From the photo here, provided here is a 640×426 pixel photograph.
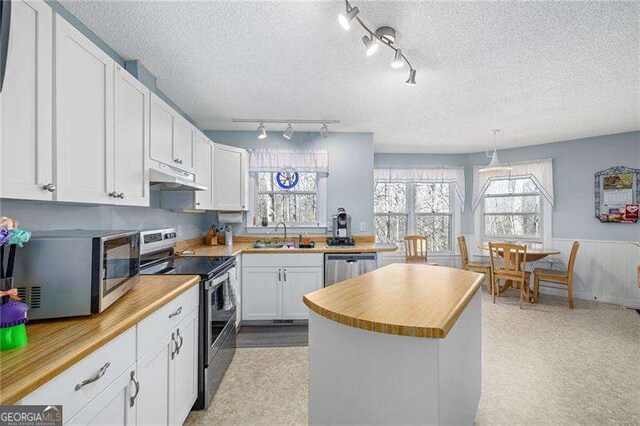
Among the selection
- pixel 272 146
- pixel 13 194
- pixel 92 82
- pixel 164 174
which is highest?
pixel 272 146

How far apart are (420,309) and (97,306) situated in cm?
130

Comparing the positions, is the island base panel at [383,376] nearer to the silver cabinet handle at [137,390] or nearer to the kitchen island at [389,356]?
the kitchen island at [389,356]

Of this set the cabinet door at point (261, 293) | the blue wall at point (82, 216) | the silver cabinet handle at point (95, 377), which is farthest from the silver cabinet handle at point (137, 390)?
the cabinet door at point (261, 293)

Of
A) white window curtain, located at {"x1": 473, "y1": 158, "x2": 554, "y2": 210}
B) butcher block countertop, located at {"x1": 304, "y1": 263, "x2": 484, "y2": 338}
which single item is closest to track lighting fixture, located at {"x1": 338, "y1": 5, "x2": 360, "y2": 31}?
butcher block countertop, located at {"x1": 304, "y1": 263, "x2": 484, "y2": 338}

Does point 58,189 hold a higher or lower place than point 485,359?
higher

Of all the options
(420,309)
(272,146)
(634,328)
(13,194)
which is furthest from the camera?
(272,146)

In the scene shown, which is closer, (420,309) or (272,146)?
(420,309)

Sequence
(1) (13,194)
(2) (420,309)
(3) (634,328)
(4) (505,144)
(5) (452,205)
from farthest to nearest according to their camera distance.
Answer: (5) (452,205) → (4) (505,144) → (3) (634,328) → (2) (420,309) → (1) (13,194)

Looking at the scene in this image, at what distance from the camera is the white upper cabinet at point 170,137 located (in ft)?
6.68

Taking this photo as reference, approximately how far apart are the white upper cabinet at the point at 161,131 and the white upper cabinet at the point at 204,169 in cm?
58

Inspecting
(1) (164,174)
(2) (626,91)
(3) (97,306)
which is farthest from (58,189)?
(2) (626,91)

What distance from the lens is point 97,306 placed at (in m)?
1.12

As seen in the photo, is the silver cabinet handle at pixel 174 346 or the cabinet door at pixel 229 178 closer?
the silver cabinet handle at pixel 174 346

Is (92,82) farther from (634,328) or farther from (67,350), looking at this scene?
(634,328)
